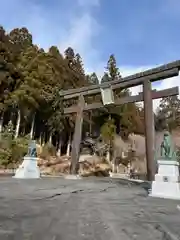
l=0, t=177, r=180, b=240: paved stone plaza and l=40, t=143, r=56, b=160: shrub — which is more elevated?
l=40, t=143, r=56, b=160: shrub

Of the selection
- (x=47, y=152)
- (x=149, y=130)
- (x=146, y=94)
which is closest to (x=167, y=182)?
(x=149, y=130)

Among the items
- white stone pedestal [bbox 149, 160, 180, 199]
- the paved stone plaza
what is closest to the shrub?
white stone pedestal [bbox 149, 160, 180, 199]

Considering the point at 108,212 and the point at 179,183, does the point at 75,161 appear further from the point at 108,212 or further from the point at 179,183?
the point at 108,212

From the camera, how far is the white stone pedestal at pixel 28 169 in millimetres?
15672

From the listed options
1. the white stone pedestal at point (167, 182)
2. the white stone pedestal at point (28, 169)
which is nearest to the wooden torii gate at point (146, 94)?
the white stone pedestal at point (28, 169)

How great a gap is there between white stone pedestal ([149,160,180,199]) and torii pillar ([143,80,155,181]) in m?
3.76

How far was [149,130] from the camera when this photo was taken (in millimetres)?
13852

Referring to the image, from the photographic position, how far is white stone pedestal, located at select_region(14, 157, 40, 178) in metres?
15.7

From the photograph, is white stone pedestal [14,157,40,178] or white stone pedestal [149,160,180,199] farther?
white stone pedestal [14,157,40,178]

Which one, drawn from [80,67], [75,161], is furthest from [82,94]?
[80,67]

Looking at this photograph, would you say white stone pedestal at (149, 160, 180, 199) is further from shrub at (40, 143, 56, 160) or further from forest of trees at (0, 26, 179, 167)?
shrub at (40, 143, 56, 160)

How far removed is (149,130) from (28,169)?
6954mm

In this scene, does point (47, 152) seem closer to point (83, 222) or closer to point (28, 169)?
point (28, 169)

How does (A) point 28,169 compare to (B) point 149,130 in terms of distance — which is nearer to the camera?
(B) point 149,130
